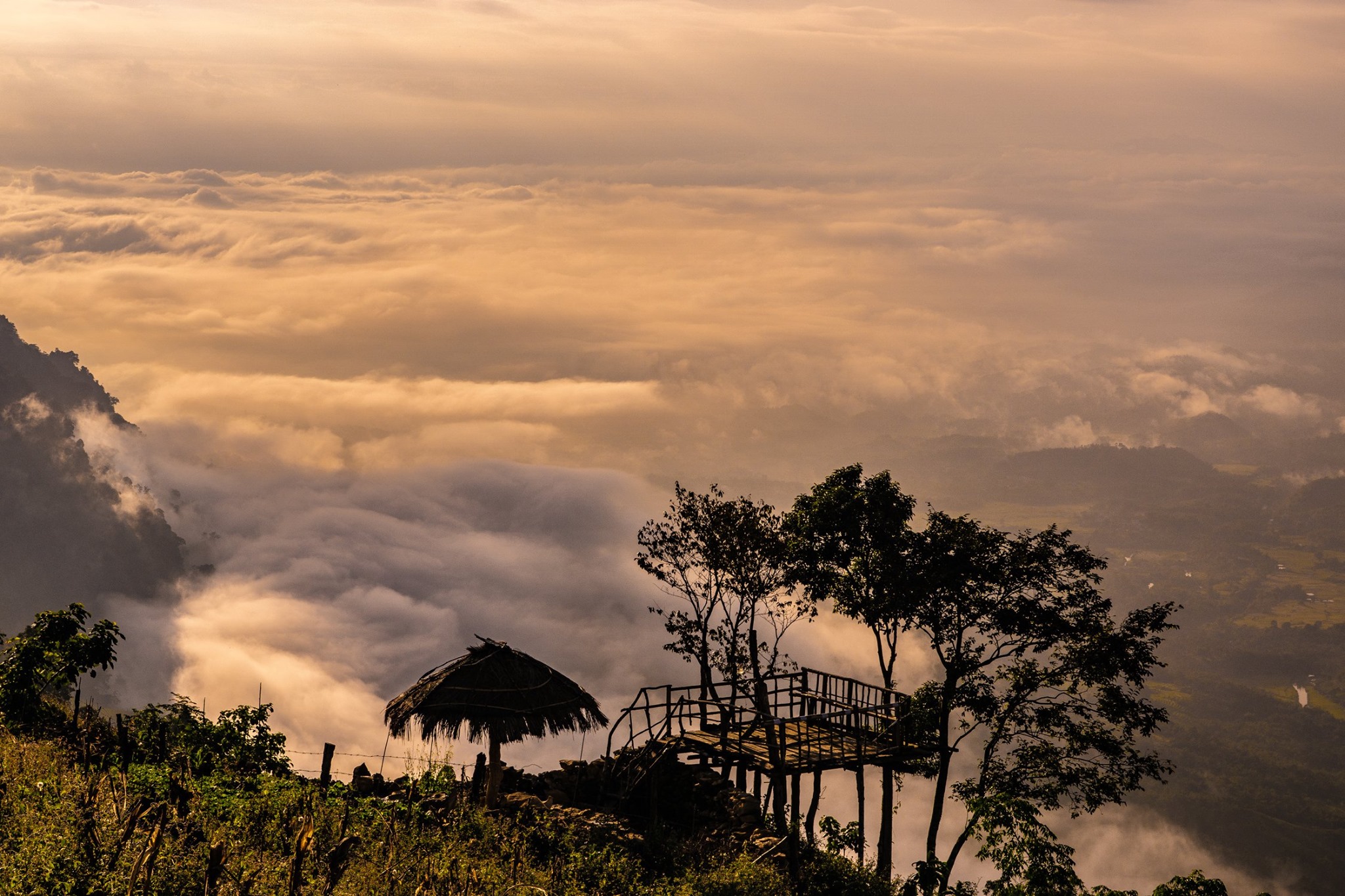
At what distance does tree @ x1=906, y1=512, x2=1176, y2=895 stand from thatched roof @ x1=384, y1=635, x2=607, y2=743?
941 centimetres

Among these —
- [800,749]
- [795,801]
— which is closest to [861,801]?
[795,801]

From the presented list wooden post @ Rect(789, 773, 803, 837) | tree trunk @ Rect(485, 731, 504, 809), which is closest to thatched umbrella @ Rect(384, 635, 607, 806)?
tree trunk @ Rect(485, 731, 504, 809)

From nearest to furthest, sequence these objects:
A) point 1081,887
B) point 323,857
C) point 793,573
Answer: point 323,857 → point 1081,887 → point 793,573

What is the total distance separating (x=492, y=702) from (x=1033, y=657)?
15228 millimetres

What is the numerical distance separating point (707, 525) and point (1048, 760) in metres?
11.9

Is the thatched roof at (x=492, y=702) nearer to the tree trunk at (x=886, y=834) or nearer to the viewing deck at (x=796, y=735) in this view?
the viewing deck at (x=796, y=735)

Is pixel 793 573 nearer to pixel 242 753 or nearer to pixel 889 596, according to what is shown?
pixel 889 596

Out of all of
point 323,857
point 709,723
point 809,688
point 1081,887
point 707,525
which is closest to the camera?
point 323,857

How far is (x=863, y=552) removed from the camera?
30109 millimetres

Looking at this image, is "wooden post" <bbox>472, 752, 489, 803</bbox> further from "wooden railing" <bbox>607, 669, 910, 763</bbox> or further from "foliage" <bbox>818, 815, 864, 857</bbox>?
"foliage" <bbox>818, 815, 864, 857</bbox>

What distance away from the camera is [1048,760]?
95.3ft

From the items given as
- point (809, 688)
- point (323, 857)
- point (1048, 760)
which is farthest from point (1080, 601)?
point (323, 857)

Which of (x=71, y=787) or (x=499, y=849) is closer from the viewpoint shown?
(x=71, y=787)

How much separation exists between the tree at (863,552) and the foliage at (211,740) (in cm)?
1446
